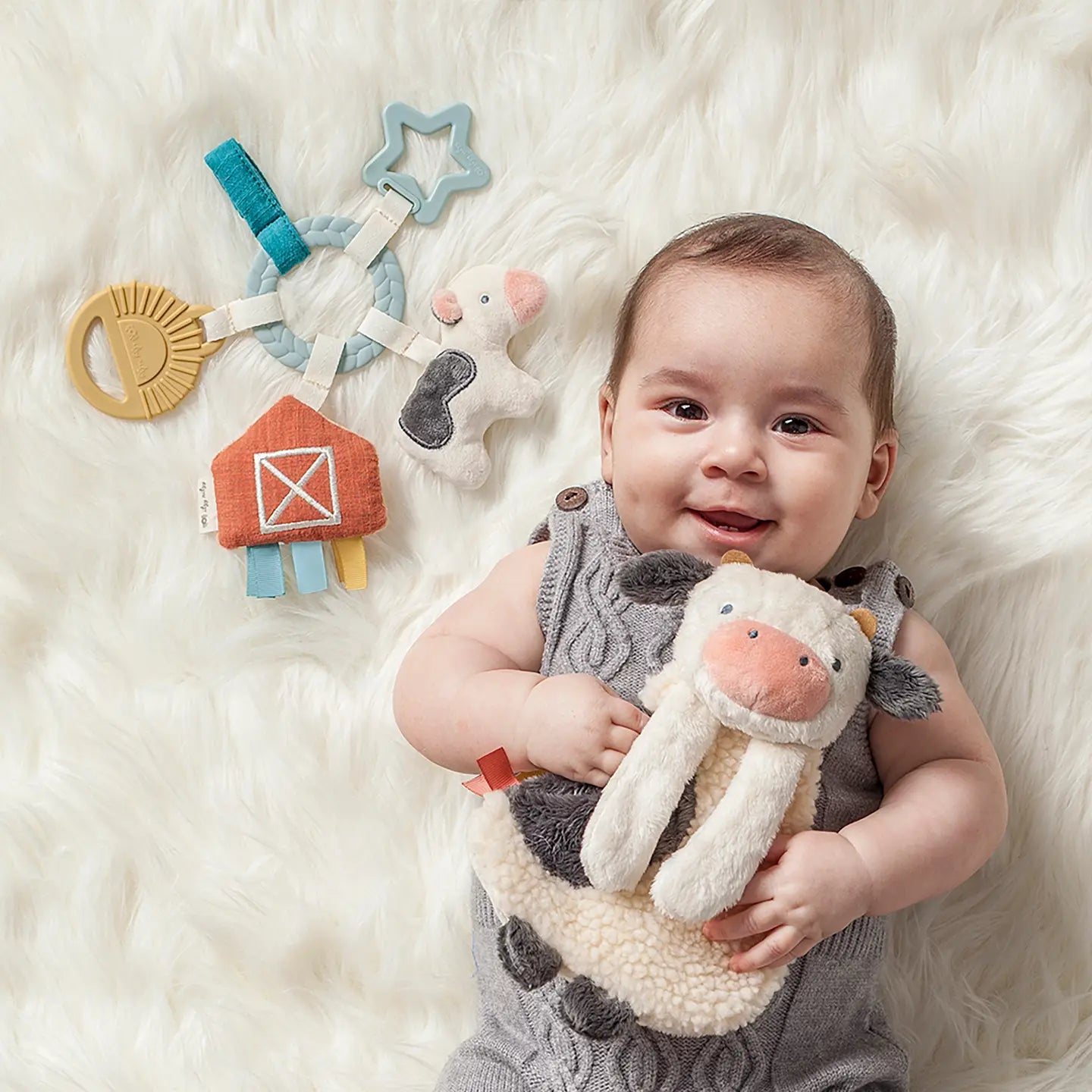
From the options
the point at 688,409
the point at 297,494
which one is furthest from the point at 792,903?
the point at 297,494

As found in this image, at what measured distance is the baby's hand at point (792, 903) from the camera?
3.43 ft

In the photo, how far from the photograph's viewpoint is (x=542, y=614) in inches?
49.4

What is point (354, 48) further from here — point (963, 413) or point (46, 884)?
point (46, 884)

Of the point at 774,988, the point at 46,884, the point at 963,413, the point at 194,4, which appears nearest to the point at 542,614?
the point at 774,988

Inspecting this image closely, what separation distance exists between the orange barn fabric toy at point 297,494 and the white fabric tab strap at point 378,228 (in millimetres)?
184

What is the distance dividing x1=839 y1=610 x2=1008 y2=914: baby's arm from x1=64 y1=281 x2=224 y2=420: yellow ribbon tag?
0.83 m

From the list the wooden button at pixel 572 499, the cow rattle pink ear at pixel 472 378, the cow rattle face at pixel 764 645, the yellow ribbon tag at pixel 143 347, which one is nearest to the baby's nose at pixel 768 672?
the cow rattle face at pixel 764 645

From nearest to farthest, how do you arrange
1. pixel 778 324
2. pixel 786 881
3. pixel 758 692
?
1. pixel 758 692
2. pixel 786 881
3. pixel 778 324

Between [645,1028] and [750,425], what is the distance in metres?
0.56

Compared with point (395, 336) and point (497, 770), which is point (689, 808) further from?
point (395, 336)

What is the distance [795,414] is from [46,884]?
3.10 feet

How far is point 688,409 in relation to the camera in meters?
1.20

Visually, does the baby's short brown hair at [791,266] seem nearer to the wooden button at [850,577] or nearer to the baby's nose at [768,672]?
the wooden button at [850,577]

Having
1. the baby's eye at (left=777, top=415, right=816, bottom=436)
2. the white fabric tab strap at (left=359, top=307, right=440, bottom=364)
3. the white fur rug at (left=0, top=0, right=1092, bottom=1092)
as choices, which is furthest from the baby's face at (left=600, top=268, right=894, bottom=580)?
the white fabric tab strap at (left=359, top=307, right=440, bottom=364)
